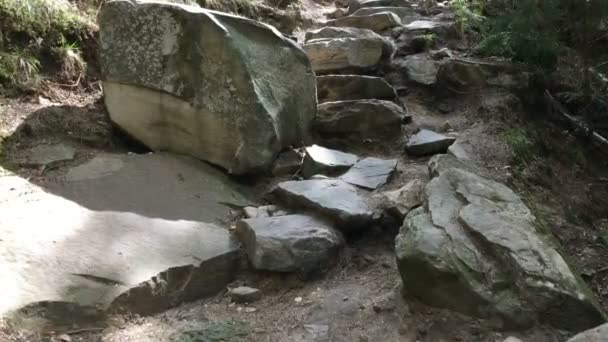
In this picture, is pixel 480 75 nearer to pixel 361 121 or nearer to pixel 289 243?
pixel 361 121

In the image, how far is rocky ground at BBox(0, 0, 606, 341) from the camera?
3.01 meters

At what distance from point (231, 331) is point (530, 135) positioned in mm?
4069

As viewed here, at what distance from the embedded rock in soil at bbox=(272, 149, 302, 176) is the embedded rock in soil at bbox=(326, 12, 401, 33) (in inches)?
166

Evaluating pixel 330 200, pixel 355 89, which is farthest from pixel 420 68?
pixel 330 200

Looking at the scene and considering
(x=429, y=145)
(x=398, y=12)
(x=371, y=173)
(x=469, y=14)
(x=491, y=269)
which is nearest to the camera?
(x=491, y=269)

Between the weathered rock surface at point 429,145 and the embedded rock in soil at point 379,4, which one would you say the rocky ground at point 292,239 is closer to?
the weathered rock surface at point 429,145

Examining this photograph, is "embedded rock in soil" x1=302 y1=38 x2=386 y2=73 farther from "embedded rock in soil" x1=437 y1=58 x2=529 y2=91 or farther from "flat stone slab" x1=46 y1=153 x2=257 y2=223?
"flat stone slab" x1=46 y1=153 x2=257 y2=223

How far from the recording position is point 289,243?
3.73m

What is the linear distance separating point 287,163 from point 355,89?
181 centimetres

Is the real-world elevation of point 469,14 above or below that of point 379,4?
above

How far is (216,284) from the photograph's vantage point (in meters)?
3.63

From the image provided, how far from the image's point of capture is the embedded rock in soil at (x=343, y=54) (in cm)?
693

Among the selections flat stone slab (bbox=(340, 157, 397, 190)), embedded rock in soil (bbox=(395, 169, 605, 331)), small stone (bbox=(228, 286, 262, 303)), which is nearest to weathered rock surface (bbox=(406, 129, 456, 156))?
flat stone slab (bbox=(340, 157, 397, 190))

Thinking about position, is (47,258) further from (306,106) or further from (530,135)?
(530,135)
